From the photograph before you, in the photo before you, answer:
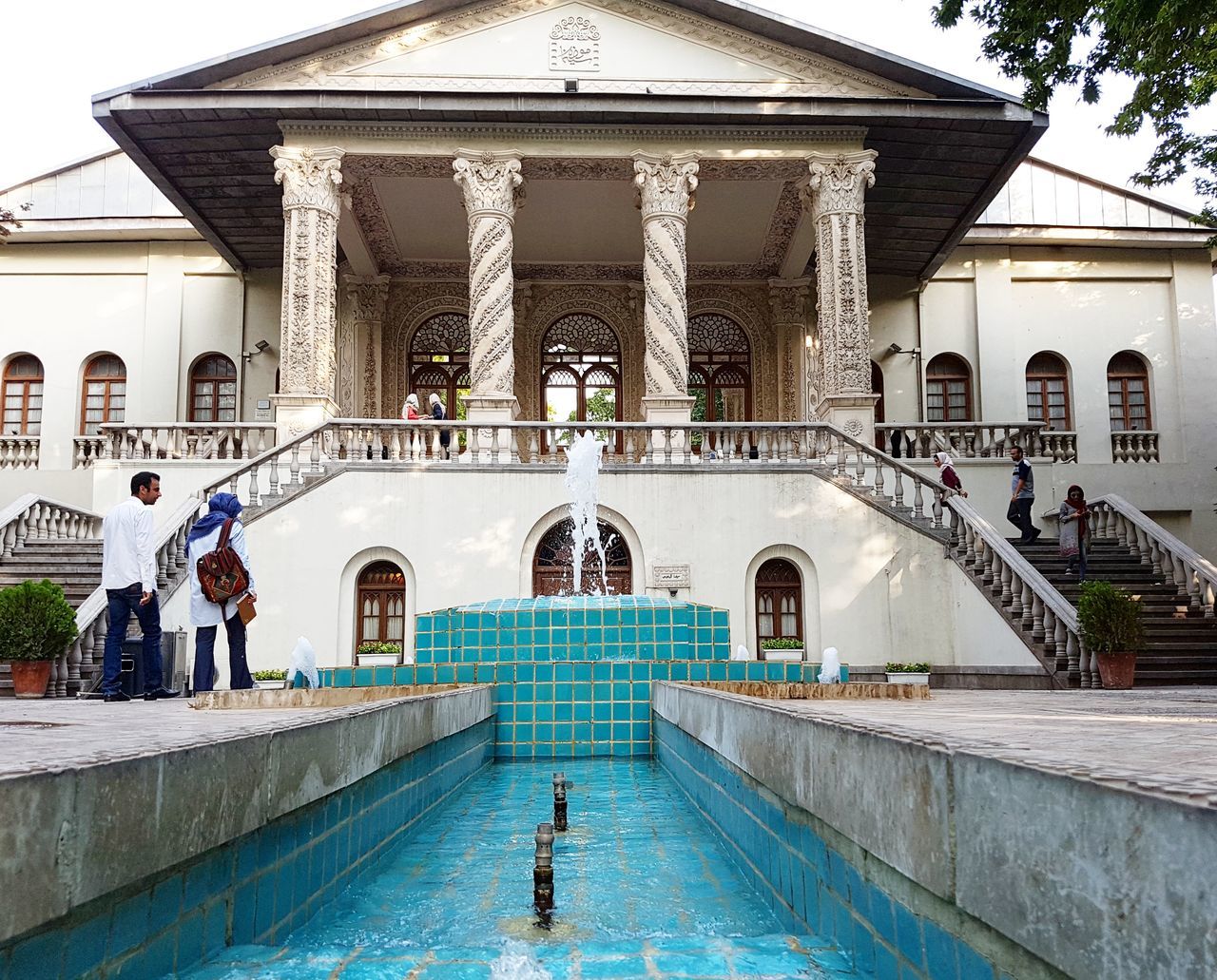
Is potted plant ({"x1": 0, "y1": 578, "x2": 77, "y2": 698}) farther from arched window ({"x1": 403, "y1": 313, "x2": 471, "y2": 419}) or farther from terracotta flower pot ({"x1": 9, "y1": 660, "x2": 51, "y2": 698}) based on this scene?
arched window ({"x1": 403, "y1": 313, "x2": 471, "y2": 419})

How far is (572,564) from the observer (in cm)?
1745

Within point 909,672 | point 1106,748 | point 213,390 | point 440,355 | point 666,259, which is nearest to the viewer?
point 1106,748

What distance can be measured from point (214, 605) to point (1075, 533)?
39.1 feet

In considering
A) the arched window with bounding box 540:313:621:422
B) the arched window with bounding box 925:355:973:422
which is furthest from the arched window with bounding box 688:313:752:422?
the arched window with bounding box 925:355:973:422

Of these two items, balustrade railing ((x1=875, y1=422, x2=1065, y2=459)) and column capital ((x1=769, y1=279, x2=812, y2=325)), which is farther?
column capital ((x1=769, y1=279, x2=812, y2=325))

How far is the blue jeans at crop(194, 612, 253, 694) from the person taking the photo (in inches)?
348

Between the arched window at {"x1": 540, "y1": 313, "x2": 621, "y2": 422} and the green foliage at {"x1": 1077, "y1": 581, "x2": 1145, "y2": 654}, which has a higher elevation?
the arched window at {"x1": 540, "y1": 313, "x2": 621, "y2": 422}

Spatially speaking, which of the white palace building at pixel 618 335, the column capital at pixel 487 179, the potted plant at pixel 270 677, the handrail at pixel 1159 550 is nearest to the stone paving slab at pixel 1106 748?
the white palace building at pixel 618 335

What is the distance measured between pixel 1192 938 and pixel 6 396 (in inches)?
1080

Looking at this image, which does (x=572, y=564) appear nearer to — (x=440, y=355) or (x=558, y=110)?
(x=558, y=110)

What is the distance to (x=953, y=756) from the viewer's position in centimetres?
187

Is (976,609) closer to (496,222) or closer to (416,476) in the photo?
(416,476)

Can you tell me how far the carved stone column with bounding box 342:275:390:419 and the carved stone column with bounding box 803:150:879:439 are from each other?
1054 cm

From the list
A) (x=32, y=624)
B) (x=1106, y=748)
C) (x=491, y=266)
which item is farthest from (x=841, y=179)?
(x=1106, y=748)
